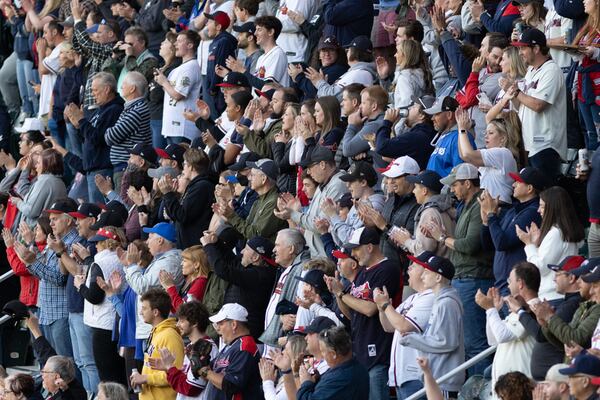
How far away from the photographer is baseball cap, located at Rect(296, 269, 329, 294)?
1030 centimetres

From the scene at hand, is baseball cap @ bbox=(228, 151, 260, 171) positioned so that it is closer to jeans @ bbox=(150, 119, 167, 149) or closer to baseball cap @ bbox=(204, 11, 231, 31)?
jeans @ bbox=(150, 119, 167, 149)

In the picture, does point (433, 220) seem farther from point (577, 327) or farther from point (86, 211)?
point (86, 211)

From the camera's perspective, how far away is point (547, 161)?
10.7 meters

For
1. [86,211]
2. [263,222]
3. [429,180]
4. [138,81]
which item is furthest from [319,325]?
[138,81]

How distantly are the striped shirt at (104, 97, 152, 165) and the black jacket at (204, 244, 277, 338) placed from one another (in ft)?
11.3

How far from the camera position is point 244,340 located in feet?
34.2

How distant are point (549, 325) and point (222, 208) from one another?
13.3 feet

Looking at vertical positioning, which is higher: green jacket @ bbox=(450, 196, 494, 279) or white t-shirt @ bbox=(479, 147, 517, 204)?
white t-shirt @ bbox=(479, 147, 517, 204)

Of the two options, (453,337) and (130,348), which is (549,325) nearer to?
(453,337)

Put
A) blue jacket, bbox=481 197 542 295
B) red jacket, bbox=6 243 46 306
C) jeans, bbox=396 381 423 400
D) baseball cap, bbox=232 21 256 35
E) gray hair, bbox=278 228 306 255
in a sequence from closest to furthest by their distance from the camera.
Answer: jeans, bbox=396 381 423 400
blue jacket, bbox=481 197 542 295
gray hair, bbox=278 228 306 255
red jacket, bbox=6 243 46 306
baseball cap, bbox=232 21 256 35

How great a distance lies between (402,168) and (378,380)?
1615 mm

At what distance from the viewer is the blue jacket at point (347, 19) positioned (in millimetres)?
13789

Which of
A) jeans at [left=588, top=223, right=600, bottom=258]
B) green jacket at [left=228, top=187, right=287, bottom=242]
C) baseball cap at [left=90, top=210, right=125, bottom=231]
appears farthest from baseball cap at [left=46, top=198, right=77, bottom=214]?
jeans at [left=588, top=223, right=600, bottom=258]

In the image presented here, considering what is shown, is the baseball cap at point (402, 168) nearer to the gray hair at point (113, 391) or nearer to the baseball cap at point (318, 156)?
the baseball cap at point (318, 156)
